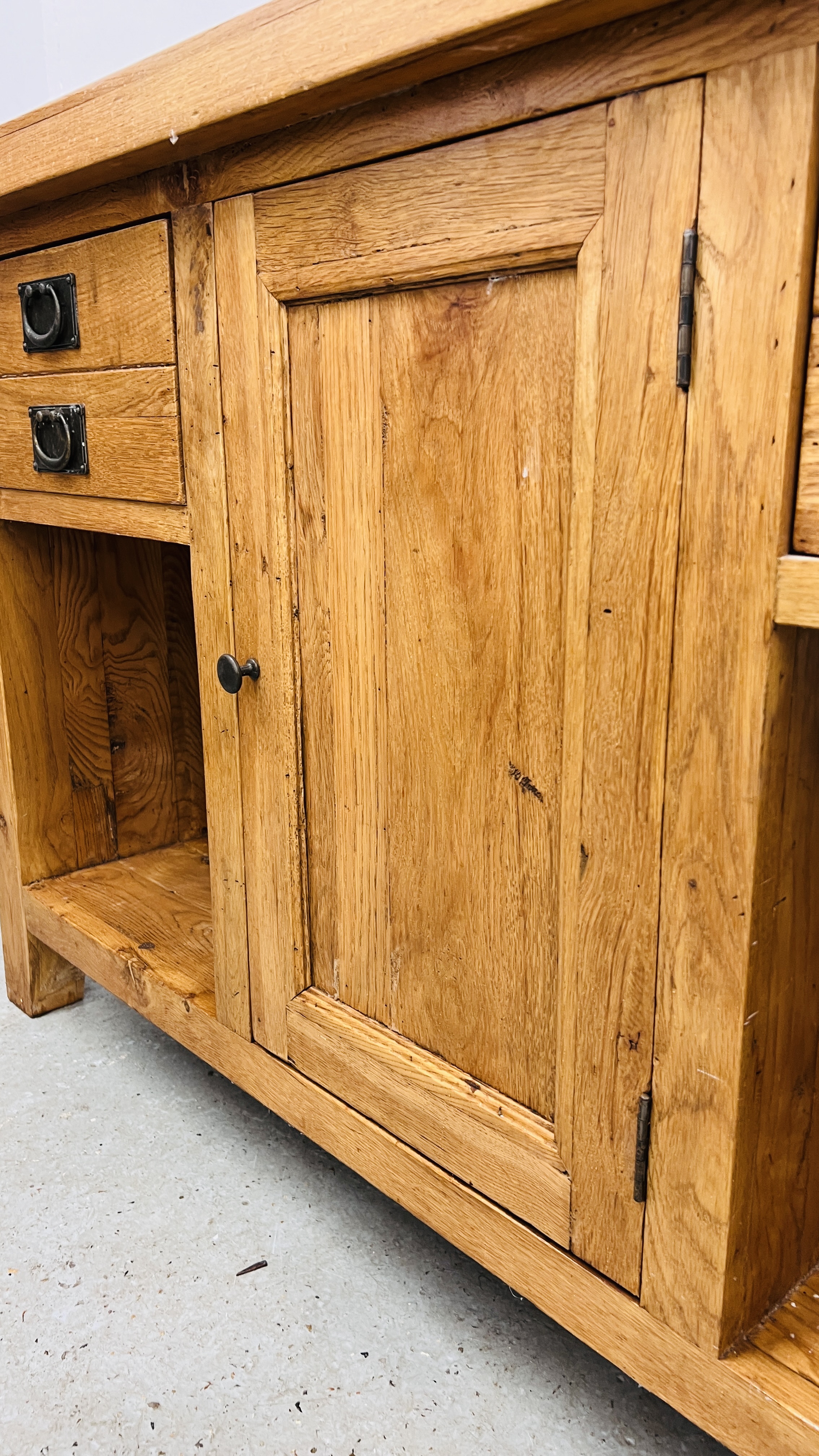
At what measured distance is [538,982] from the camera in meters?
0.93

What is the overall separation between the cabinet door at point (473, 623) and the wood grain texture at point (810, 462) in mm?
83

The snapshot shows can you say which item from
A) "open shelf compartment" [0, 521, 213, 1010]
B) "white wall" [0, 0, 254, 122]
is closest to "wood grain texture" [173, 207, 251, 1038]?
"open shelf compartment" [0, 521, 213, 1010]

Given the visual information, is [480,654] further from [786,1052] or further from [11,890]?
[11,890]

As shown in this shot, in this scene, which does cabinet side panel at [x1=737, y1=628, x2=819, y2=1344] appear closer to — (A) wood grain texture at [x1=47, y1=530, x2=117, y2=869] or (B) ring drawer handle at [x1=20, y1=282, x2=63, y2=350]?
(B) ring drawer handle at [x1=20, y1=282, x2=63, y2=350]

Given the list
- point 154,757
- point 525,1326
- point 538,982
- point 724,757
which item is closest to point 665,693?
point 724,757

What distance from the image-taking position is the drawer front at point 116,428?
1183mm

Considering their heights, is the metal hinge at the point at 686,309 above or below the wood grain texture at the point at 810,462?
above

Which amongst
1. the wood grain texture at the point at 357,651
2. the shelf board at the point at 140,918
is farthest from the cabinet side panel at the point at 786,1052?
the shelf board at the point at 140,918

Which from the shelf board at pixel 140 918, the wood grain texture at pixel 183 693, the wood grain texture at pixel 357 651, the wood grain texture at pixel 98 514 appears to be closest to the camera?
the wood grain texture at pixel 357 651

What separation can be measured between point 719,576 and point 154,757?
1.31 m

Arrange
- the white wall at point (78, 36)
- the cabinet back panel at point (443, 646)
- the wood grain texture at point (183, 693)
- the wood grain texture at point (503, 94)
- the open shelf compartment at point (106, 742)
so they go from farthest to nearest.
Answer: the wood grain texture at point (183, 693), the white wall at point (78, 36), the open shelf compartment at point (106, 742), the cabinet back panel at point (443, 646), the wood grain texture at point (503, 94)

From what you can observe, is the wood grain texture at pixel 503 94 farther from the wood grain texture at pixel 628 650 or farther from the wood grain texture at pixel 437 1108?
the wood grain texture at pixel 437 1108

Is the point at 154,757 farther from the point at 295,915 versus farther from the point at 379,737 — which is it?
the point at 379,737

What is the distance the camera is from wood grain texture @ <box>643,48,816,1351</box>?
65 centimetres
